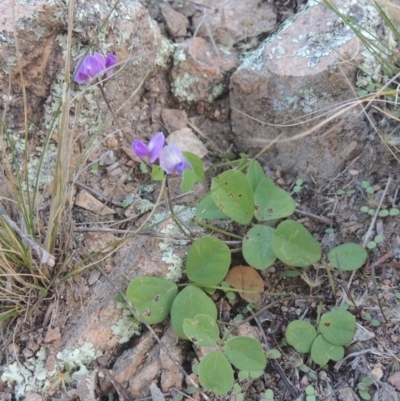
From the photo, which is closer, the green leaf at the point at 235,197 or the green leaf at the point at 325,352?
the green leaf at the point at 325,352

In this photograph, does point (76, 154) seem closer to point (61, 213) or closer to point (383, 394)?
point (61, 213)

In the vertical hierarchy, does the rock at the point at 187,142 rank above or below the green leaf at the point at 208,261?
above

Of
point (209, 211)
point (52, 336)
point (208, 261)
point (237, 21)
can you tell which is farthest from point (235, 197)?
point (237, 21)

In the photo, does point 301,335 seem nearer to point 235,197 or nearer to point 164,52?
point 235,197

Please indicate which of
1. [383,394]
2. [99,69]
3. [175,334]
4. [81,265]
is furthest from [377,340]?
[99,69]

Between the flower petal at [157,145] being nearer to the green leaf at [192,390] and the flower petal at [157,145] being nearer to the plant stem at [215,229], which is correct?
the plant stem at [215,229]

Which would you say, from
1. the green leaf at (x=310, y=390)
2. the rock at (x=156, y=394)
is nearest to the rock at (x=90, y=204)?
the rock at (x=156, y=394)

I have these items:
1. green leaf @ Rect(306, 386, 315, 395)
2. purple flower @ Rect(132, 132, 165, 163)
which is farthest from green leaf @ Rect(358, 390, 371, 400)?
purple flower @ Rect(132, 132, 165, 163)
